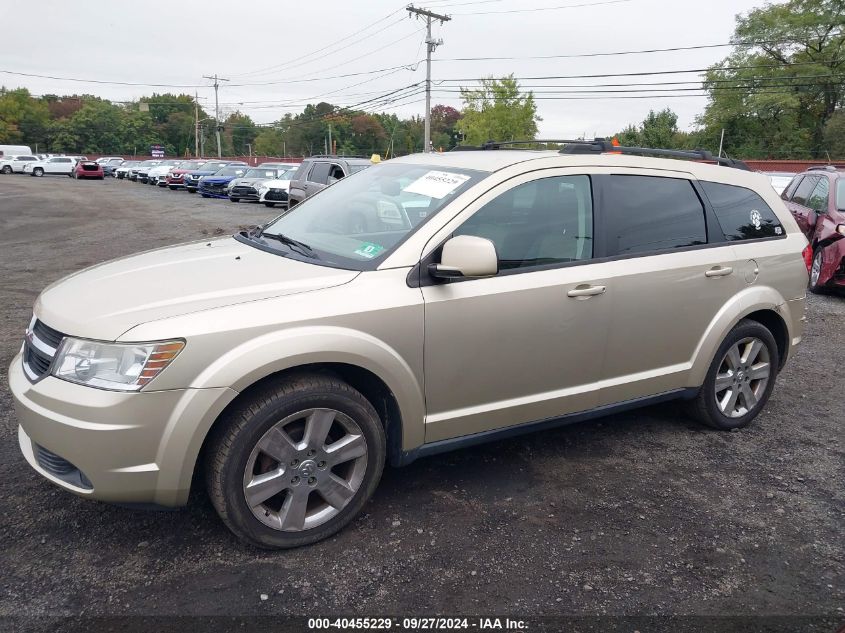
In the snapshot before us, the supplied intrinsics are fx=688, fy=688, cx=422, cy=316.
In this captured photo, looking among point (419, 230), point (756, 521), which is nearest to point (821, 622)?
point (756, 521)

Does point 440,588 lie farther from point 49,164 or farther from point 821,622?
point 49,164

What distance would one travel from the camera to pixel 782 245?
4.62 meters

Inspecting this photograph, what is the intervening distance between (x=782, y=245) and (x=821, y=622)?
2.68 meters

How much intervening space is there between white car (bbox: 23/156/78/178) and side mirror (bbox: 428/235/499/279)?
5552 centimetres

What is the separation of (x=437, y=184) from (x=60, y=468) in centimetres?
223

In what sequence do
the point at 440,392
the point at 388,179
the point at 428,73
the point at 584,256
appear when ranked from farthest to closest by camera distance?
the point at 428,73 < the point at 388,179 < the point at 584,256 < the point at 440,392

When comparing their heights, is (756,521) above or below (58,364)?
below

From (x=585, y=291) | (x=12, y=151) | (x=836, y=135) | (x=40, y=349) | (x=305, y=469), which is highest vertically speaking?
(x=836, y=135)

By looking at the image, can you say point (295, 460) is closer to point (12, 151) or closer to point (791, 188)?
point (791, 188)

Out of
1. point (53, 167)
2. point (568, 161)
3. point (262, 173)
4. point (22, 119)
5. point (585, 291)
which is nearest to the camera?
point (585, 291)

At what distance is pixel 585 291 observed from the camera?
11.9ft

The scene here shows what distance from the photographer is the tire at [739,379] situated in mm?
4434

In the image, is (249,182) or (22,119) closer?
(249,182)

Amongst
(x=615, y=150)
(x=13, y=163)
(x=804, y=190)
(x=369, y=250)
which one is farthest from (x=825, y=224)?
(x=13, y=163)
